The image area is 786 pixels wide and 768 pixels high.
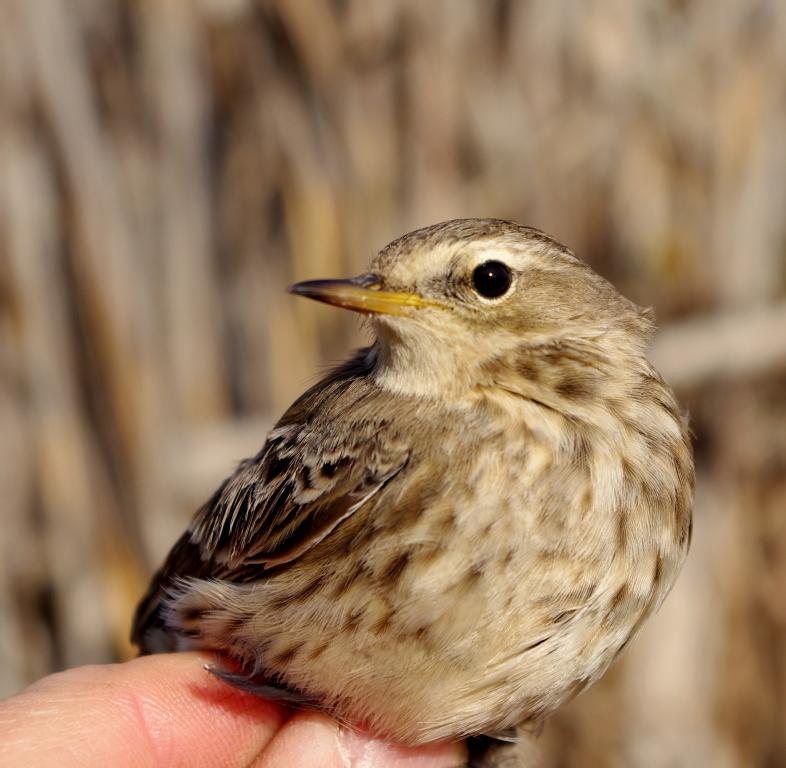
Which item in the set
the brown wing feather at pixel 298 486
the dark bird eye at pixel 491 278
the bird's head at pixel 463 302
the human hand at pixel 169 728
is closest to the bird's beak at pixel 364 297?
the bird's head at pixel 463 302

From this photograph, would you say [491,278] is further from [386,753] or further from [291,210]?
[291,210]

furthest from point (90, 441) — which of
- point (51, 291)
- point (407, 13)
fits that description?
point (407, 13)

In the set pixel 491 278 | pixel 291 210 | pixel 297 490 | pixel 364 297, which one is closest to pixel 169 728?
pixel 297 490

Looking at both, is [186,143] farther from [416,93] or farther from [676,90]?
[676,90]

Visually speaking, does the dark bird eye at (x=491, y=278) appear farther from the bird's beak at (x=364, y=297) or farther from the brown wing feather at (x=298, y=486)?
the brown wing feather at (x=298, y=486)

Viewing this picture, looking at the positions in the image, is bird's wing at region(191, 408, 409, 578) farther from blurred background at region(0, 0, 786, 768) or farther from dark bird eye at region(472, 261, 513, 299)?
blurred background at region(0, 0, 786, 768)

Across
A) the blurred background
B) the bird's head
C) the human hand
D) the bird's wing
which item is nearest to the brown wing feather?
the bird's wing

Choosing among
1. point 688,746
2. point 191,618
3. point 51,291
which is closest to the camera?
point 191,618
